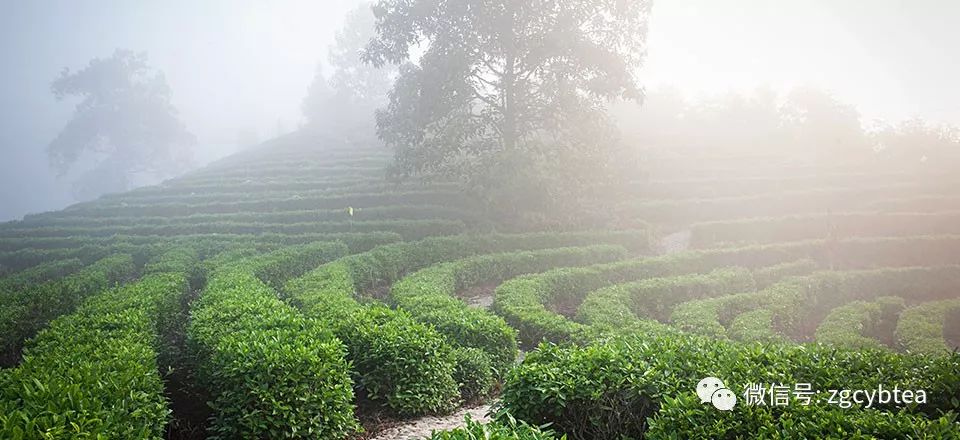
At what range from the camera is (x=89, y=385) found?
6.12m

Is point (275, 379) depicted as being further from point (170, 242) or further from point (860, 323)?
point (170, 242)

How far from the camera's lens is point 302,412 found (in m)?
7.04

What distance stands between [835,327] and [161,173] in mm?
100939

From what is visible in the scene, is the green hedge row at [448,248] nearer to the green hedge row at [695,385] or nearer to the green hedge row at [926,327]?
the green hedge row at [926,327]

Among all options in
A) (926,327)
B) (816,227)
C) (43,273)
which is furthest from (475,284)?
(816,227)

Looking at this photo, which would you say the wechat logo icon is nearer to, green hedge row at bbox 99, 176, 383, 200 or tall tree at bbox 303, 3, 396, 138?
green hedge row at bbox 99, 176, 383, 200

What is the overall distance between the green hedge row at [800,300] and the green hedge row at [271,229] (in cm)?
1436

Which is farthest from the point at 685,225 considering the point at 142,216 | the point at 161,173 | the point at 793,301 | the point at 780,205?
the point at 161,173

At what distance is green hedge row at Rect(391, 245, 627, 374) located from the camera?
10.7 m

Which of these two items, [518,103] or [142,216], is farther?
[142,216]

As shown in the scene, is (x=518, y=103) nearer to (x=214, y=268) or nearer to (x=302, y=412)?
(x=214, y=268)

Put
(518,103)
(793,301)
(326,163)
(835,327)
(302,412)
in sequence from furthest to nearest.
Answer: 1. (326,163)
2. (518,103)
3. (793,301)
4. (835,327)
5. (302,412)

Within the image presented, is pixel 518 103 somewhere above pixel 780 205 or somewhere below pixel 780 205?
above

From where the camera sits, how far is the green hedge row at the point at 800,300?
14164 mm
